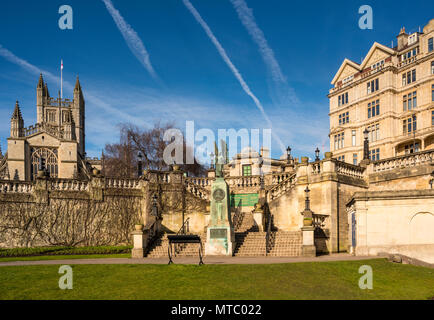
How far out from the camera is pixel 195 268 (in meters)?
12.4

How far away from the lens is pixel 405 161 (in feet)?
72.3

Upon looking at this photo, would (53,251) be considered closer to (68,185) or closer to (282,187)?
(68,185)

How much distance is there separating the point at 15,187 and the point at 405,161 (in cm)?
2405

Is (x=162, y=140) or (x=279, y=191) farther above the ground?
(x=162, y=140)

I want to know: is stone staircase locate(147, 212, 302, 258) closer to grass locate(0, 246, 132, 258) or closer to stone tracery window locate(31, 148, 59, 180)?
grass locate(0, 246, 132, 258)

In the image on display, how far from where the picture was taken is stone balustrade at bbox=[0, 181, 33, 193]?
23250 millimetres

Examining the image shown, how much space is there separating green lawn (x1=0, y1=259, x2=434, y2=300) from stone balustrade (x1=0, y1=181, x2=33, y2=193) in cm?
1170

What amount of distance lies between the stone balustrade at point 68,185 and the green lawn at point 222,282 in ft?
37.9

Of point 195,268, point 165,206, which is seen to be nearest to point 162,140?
point 165,206

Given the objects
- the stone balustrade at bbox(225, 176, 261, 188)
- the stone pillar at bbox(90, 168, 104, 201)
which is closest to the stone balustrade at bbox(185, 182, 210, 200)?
the stone balustrade at bbox(225, 176, 261, 188)
